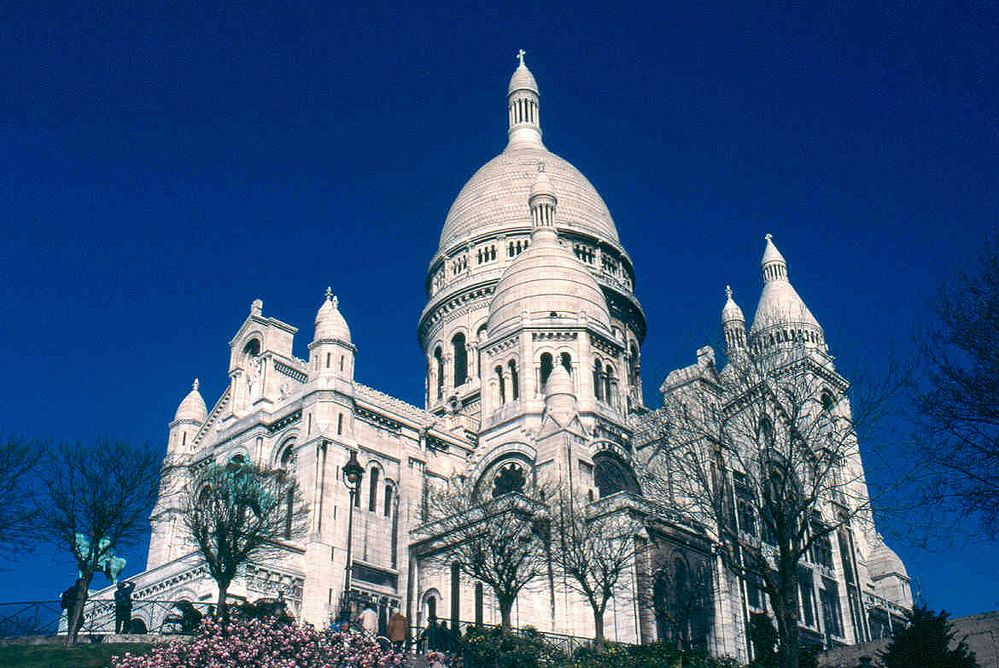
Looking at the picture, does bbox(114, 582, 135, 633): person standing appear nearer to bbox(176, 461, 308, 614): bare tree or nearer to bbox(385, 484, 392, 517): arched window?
bbox(176, 461, 308, 614): bare tree

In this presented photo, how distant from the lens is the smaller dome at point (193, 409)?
63.9m

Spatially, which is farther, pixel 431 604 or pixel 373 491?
pixel 373 491

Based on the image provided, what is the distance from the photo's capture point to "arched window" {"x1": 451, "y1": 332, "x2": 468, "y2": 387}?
76.3 metres

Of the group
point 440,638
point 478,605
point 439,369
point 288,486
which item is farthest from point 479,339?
point 440,638

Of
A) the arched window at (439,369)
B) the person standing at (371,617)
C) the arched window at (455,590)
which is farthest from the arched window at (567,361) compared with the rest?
the person standing at (371,617)

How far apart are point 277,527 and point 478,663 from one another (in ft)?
56.4

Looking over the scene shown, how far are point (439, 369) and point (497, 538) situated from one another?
35.8 metres

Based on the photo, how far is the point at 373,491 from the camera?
55531 millimetres

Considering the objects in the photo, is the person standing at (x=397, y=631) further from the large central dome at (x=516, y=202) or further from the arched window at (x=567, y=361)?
the large central dome at (x=516, y=202)

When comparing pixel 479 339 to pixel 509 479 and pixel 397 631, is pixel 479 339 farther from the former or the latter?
pixel 397 631

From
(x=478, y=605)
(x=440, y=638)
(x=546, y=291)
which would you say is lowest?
(x=440, y=638)

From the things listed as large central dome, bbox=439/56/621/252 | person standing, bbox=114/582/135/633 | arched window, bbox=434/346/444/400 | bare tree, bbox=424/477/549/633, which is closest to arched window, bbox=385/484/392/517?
bare tree, bbox=424/477/549/633

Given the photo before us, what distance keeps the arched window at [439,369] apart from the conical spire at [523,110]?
24.6 meters

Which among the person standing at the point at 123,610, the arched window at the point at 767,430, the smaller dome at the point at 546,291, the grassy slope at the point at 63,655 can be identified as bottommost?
the grassy slope at the point at 63,655
